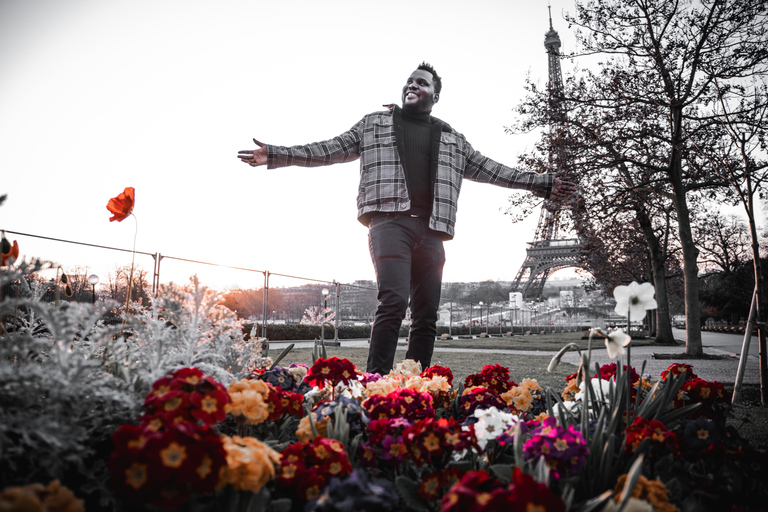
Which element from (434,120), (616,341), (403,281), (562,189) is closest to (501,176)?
(562,189)

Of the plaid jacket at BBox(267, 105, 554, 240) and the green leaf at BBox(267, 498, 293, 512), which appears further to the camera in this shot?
the plaid jacket at BBox(267, 105, 554, 240)

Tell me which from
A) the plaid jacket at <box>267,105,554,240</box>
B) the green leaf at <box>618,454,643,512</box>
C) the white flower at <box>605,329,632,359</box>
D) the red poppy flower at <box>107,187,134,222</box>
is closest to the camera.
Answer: the green leaf at <box>618,454,643,512</box>

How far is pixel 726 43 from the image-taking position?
7797mm

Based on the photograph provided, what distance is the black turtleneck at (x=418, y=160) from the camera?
264cm

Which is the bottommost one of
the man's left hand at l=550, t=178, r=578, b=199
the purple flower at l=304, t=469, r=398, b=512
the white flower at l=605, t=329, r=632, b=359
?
the purple flower at l=304, t=469, r=398, b=512

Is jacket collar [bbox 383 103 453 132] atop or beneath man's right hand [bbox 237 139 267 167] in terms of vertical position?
atop

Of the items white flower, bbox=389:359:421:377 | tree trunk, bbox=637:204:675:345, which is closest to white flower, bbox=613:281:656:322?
white flower, bbox=389:359:421:377

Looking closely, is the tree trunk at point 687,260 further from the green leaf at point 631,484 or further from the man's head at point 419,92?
the green leaf at point 631,484

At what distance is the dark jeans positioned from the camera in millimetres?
2373

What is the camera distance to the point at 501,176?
299 cm

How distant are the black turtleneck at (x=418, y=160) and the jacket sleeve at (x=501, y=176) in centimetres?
34

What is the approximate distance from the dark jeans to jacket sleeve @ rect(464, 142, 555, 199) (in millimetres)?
644

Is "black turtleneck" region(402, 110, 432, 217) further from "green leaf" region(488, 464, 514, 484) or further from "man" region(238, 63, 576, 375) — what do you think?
"green leaf" region(488, 464, 514, 484)

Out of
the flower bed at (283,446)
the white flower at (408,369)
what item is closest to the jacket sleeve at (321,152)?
the flower bed at (283,446)
